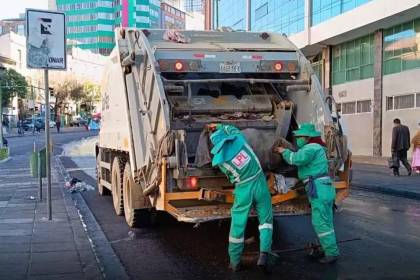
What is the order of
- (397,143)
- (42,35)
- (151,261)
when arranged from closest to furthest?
(151,261)
(42,35)
(397,143)

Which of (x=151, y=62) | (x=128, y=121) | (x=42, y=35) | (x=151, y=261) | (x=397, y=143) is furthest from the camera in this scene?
(x=397, y=143)

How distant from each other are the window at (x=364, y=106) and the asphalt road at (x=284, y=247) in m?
17.0

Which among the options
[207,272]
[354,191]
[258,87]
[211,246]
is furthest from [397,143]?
[207,272]

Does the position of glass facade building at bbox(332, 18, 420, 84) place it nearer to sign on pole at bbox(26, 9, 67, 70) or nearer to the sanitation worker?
sign on pole at bbox(26, 9, 67, 70)

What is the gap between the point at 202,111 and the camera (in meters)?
8.03

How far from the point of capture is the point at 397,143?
16875 millimetres

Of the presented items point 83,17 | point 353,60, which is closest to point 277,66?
point 353,60

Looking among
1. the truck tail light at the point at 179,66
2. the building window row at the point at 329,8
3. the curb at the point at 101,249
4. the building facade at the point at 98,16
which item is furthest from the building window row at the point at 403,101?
the building facade at the point at 98,16

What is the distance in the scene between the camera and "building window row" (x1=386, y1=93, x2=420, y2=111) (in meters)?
23.5

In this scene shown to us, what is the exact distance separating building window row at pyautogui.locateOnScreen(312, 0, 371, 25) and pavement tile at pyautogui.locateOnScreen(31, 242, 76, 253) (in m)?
22.0

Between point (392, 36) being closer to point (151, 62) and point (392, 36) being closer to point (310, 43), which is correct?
point (310, 43)

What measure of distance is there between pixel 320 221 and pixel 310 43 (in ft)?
86.2

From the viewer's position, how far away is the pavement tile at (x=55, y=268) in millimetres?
6141

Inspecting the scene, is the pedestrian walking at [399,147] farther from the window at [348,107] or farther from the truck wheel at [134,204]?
the window at [348,107]
